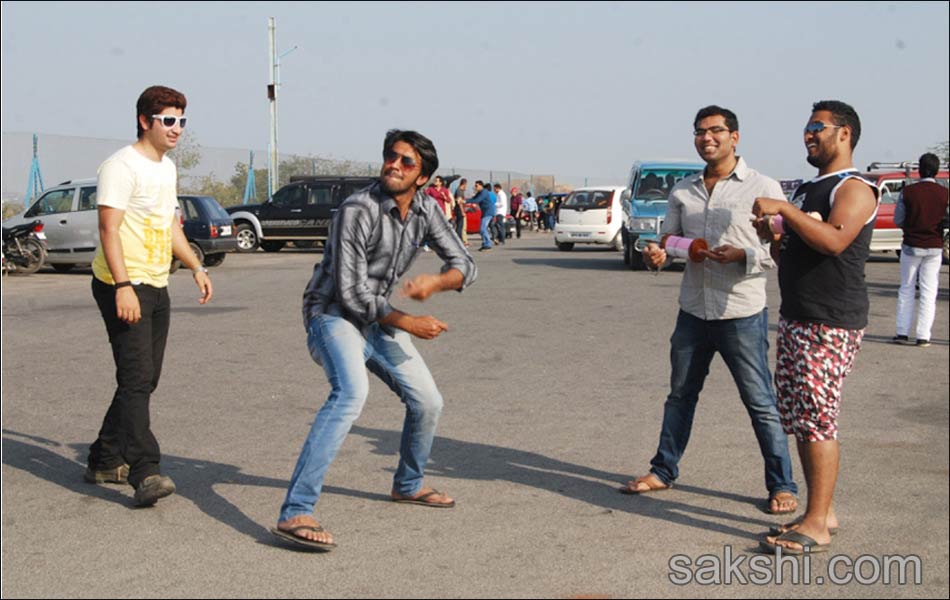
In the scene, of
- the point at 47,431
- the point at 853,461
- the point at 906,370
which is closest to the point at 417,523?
the point at 853,461

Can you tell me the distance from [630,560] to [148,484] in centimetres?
244

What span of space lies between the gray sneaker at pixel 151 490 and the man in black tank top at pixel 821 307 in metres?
2.91

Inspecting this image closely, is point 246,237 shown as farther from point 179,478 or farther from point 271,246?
point 179,478

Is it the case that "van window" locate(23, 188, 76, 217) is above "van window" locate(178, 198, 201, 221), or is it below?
above

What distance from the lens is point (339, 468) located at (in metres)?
6.96

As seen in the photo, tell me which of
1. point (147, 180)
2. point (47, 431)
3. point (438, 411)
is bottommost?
point (47, 431)

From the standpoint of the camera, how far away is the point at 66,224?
722 inches

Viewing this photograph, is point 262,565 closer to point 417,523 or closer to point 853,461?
point 417,523

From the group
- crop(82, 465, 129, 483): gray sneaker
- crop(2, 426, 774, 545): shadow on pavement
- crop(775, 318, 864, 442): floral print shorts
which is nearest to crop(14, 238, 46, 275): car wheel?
crop(2, 426, 774, 545): shadow on pavement

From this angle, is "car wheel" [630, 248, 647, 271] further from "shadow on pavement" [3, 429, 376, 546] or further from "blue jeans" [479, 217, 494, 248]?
"shadow on pavement" [3, 429, 376, 546]

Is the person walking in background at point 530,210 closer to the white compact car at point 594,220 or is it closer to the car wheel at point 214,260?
the white compact car at point 594,220

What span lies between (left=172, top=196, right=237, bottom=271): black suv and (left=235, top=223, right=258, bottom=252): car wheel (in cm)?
756

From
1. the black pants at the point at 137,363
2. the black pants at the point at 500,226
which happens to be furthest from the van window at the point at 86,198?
the black pants at the point at 500,226

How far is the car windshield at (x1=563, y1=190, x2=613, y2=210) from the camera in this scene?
3051cm
